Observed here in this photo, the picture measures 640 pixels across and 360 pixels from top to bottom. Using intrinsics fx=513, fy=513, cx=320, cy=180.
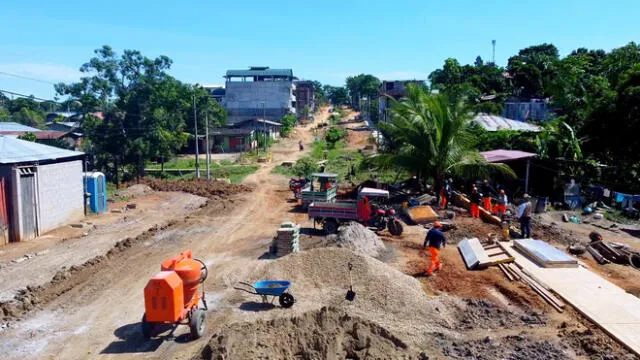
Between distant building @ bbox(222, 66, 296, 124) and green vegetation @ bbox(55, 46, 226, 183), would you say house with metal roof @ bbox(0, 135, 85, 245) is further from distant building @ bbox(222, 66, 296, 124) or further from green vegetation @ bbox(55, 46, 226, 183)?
distant building @ bbox(222, 66, 296, 124)

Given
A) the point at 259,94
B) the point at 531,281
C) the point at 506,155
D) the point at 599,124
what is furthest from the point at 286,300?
the point at 259,94

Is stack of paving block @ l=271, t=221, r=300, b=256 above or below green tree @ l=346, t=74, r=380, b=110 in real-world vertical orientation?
below

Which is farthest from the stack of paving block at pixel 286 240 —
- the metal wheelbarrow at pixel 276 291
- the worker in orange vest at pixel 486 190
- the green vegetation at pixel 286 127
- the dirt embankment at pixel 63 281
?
the green vegetation at pixel 286 127

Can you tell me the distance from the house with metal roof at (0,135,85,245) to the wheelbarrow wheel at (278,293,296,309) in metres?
12.2

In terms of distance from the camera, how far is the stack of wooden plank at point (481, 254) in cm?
1522

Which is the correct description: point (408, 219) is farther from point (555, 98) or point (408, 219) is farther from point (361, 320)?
point (555, 98)

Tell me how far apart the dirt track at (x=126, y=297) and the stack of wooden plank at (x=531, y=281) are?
7.87 metres

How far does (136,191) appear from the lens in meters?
32.0

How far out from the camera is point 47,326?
37.0 feet

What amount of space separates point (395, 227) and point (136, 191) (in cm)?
1882

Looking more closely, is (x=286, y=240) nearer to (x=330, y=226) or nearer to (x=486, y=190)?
(x=330, y=226)

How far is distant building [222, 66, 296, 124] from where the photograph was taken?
8638 cm

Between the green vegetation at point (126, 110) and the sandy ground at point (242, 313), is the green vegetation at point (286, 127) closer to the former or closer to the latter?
the green vegetation at point (126, 110)

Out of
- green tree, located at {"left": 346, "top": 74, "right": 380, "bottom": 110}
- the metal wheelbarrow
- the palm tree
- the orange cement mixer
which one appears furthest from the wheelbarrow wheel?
green tree, located at {"left": 346, "top": 74, "right": 380, "bottom": 110}
